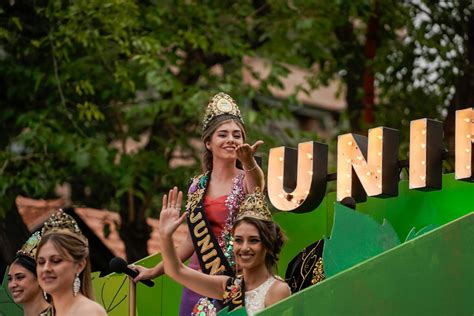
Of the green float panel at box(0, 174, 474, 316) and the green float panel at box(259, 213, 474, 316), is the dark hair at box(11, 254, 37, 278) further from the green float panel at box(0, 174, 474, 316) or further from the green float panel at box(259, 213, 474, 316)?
the green float panel at box(259, 213, 474, 316)

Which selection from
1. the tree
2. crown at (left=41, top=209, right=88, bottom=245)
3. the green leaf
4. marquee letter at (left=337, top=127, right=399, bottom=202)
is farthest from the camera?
the tree

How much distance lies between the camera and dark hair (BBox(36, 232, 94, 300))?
642cm

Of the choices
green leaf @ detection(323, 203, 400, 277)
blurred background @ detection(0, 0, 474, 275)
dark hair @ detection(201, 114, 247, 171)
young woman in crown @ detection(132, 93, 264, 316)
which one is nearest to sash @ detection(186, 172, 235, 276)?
young woman in crown @ detection(132, 93, 264, 316)

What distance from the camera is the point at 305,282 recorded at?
7520mm

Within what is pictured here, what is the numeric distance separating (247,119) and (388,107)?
2407 mm

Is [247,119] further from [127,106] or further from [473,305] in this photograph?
[473,305]

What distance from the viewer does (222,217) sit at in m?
7.54

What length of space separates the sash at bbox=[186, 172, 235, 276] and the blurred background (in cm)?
464

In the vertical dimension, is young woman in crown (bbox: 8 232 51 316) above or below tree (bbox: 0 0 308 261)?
below

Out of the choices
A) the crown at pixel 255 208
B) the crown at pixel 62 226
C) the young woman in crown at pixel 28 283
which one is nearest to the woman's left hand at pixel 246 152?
the crown at pixel 255 208

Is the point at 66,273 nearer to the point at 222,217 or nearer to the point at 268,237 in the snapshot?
the point at 268,237

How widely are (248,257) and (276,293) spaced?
0.75ft

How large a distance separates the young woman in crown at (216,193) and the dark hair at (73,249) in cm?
87

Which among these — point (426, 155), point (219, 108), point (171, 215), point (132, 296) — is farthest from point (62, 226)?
point (426, 155)
